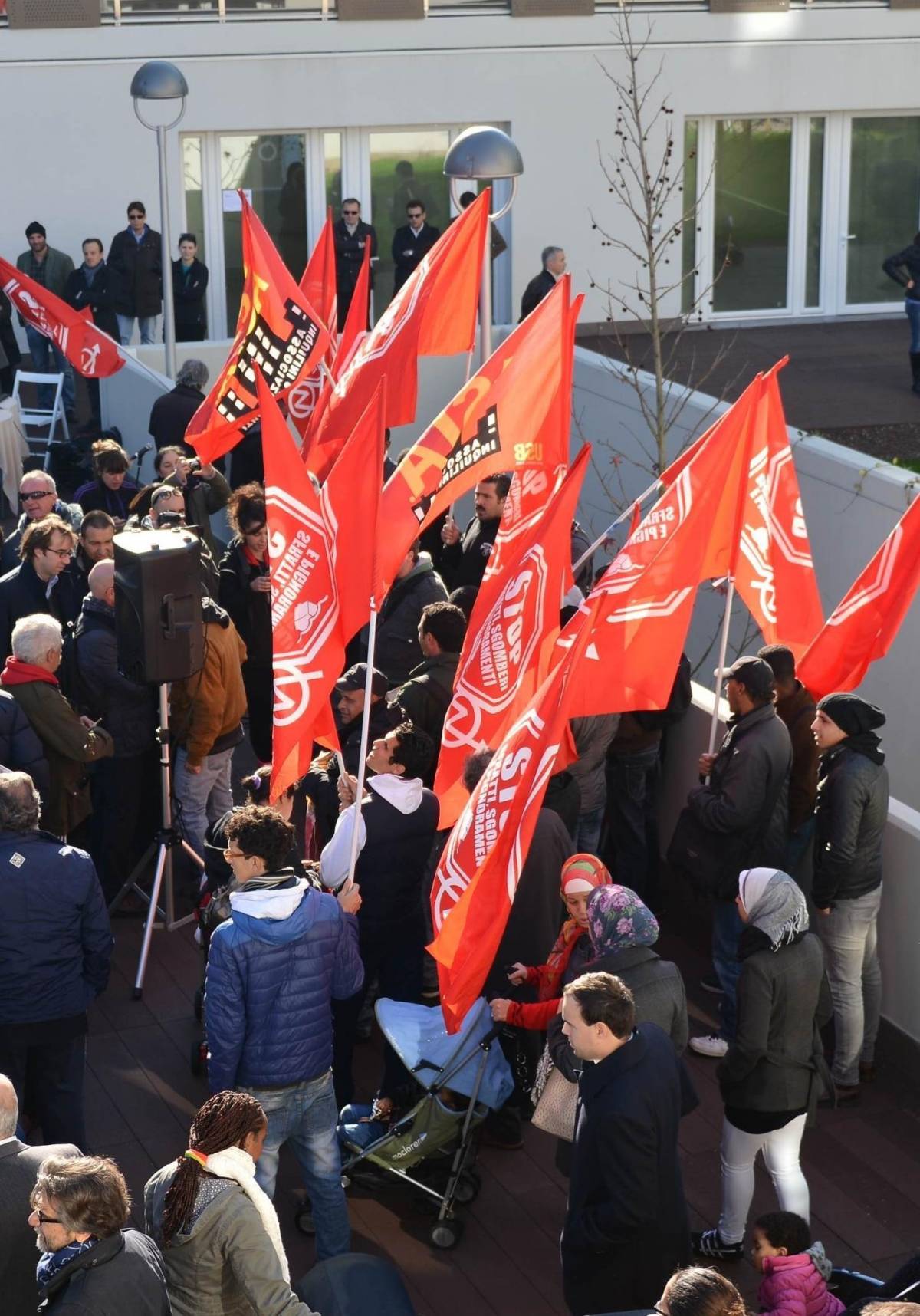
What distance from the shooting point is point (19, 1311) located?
5059 mm

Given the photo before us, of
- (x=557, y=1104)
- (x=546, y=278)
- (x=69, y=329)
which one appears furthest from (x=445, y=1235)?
(x=546, y=278)

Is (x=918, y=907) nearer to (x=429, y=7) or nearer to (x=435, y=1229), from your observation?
(x=435, y=1229)

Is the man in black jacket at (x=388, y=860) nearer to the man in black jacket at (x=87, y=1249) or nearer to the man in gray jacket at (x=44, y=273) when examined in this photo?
the man in black jacket at (x=87, y=1249)

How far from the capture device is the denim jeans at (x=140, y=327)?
20.0 metres

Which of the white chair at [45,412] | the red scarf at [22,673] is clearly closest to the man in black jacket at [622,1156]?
the red scarf at [22,673]

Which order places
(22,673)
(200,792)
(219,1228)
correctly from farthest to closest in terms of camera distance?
(200,792)
(22,673)
(219,1228)

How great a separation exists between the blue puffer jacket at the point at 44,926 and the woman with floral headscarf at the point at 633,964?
6.09ft

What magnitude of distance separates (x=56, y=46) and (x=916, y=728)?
573 inches

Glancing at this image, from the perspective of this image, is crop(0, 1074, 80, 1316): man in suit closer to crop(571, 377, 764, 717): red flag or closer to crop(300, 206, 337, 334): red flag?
crop(571, 377, 764, 717): red flag

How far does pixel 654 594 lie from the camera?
24.3 ft

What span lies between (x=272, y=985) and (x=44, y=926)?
1044 mm

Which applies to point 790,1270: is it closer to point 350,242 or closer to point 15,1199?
point 15,1199

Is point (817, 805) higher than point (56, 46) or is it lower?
lower

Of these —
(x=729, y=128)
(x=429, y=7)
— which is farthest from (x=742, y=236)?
(x=429, y=7)
